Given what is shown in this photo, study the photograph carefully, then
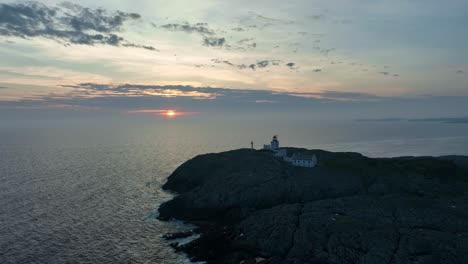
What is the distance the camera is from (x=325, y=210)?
73062mm

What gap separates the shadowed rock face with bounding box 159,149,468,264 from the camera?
57094 millimetres

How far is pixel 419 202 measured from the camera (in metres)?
77.6

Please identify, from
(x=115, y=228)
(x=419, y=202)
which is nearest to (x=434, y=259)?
(x=419, y=202)

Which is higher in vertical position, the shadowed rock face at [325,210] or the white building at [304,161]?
the white building at [304,161]

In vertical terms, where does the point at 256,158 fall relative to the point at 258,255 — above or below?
above

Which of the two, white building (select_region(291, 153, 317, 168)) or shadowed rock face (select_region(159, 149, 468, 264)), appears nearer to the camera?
shadowed rock face (select_region(159, 149, 468, 264))

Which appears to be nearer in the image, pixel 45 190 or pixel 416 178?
pixel 416 178

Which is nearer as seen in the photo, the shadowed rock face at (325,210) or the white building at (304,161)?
the shadowed rock face at (325,210)

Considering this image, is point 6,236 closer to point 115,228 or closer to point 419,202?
point 115,228

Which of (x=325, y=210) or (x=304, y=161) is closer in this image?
(x=325, y=210)

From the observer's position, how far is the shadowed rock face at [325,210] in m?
57.1

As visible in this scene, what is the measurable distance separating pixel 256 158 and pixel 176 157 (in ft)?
297

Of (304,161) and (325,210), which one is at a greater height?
(304,161)

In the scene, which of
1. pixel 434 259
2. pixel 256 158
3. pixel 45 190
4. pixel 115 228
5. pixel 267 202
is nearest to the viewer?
pixel 434 259
